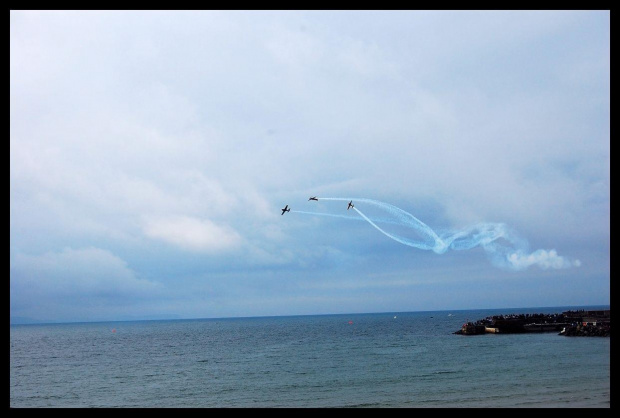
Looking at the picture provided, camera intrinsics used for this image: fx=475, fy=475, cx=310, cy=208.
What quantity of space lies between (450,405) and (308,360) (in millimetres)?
35021

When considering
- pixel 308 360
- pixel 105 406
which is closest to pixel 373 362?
pixel 308 360

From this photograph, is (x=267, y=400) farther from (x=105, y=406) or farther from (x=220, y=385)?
(x=105, y=406)

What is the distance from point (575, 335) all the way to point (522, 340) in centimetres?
776

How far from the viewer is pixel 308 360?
218 feet
